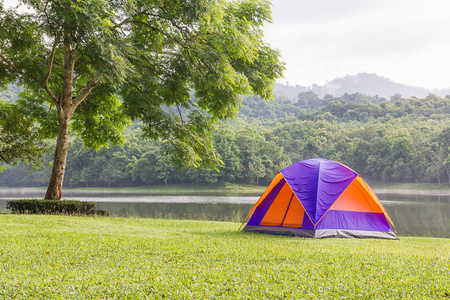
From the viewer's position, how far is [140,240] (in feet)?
26.7

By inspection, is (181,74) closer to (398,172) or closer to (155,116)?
(155,116)

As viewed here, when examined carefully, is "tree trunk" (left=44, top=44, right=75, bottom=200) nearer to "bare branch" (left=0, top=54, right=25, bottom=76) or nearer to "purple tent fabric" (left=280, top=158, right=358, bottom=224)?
"bare branch" (left=0, top=54, right=25, bottom=76)

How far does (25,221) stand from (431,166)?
66.1 metres

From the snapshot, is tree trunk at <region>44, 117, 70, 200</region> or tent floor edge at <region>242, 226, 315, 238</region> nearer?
tent floor edge at <region>242, 226, 315, 238</region>

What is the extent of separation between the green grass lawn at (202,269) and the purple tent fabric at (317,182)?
5.74 ft

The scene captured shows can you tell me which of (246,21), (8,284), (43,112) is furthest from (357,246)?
(43,112)

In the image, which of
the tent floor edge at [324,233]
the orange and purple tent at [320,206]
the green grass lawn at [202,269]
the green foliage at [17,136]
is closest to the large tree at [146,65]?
the green foliage at [17,136]

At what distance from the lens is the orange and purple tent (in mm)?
10461

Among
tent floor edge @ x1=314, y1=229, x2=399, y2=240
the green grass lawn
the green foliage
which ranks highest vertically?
the green foliage

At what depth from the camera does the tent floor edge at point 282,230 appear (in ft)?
33.5

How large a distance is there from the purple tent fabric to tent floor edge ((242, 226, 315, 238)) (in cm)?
41

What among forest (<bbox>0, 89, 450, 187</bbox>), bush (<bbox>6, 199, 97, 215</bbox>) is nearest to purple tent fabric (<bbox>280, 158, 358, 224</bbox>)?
bush (<bbox>6, 199, 97, 215</bbox>)

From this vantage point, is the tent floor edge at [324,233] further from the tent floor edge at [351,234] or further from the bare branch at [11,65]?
the bare branch at [11,65]

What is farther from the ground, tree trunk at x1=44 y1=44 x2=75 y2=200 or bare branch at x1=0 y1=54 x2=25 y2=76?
bare branch at x1=0 y1=54 x2=25 y2=76
